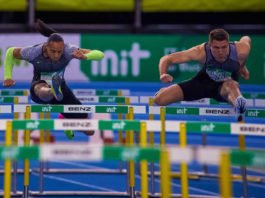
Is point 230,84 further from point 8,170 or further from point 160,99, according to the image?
point 8,170

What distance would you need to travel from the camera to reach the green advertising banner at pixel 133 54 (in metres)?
12.2

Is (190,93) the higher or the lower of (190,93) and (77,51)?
the lower

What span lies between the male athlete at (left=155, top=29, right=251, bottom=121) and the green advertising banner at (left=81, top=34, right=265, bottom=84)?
544 centimetres

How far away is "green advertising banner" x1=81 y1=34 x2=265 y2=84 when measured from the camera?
12.2 m

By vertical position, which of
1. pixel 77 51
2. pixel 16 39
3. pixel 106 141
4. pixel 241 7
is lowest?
pixel 106 141

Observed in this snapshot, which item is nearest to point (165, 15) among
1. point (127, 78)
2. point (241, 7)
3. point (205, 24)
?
point (205, 24)

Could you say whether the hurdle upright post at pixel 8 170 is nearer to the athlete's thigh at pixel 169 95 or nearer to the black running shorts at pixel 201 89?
the athlete's thigh at pixel 169 95

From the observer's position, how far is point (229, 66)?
6.55 m

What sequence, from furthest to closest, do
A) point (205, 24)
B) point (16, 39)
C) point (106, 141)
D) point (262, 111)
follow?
point (205, 24) → point (16, 39) → point (106, 141) → point (262, 111)

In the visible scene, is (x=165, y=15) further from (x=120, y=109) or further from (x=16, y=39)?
(x=120, y=109)

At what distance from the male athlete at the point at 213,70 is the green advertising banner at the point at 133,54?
5.44m

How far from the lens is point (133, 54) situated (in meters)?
12.3

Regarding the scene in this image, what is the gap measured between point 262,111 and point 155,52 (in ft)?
21.3

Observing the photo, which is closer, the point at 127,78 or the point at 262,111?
the point at 262,111
